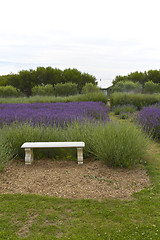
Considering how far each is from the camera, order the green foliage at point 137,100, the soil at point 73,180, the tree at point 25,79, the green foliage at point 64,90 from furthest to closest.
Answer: the tree at point 25,79 → the green foliage at point 64,90 → the green foliage at point 137,100 → the soil at point 73,180

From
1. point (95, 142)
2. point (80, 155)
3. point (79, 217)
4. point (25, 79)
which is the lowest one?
point (79, 217)

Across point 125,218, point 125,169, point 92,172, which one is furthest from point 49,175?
point 125,218

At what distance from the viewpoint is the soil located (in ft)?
11.9

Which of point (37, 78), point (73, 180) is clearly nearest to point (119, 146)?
point (73, 180)

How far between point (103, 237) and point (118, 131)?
95.6 inches

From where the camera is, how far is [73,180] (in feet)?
13.1

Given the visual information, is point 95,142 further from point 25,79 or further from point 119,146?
point 25,79

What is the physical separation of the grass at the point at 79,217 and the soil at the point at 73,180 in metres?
0.21

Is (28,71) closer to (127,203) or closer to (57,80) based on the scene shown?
(57,80)

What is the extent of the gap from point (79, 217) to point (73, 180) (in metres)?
1.07

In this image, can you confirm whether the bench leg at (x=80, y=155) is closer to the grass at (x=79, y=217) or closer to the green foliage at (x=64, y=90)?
the grass at (x=79, y=217)

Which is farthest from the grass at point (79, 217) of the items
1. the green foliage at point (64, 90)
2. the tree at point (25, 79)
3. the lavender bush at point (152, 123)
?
the tree at point (25, 79)

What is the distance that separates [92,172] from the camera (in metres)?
4.32

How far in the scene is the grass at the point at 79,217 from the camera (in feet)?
8.66
